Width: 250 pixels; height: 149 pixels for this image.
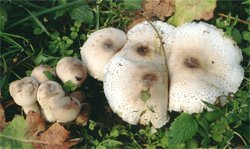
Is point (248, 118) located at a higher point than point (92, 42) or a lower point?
lower

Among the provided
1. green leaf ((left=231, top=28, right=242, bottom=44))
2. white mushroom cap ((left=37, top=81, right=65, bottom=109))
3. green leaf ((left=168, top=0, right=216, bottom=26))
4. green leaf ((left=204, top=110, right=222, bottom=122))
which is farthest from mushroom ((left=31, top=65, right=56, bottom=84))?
green leaf ((left=231, top=28, right=242, bottom=44))

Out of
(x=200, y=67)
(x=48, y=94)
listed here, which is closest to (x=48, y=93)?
(x=48, y=94)

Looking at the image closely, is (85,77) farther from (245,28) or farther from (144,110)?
(245,28)

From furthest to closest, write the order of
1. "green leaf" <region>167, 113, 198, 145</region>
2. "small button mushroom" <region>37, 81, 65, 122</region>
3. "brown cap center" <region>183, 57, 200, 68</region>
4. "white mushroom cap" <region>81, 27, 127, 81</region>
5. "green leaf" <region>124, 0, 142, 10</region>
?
"green leaf" <region>124, 0, 142, 10</region> < "white mushroom cap" <region>81, 27, 127, 81</region> < "brown cap center" <region>183, 57, 200, 68</region> < "small button mushroom" <region>37, 81, 65, 122</region> < "green leaf" <region>167, 113, 198, 145</region>

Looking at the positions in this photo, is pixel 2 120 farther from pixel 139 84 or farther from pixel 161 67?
pixel 161 67

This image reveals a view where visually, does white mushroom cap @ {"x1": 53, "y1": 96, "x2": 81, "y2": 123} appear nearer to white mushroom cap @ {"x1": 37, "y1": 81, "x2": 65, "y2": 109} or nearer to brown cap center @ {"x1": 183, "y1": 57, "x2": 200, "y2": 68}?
white mushroom cap @ {"x1": 37, "y1": 81, "x2": 65, "y2": 109}

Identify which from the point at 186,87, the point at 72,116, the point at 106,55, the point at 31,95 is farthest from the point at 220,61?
the point at 31,95
